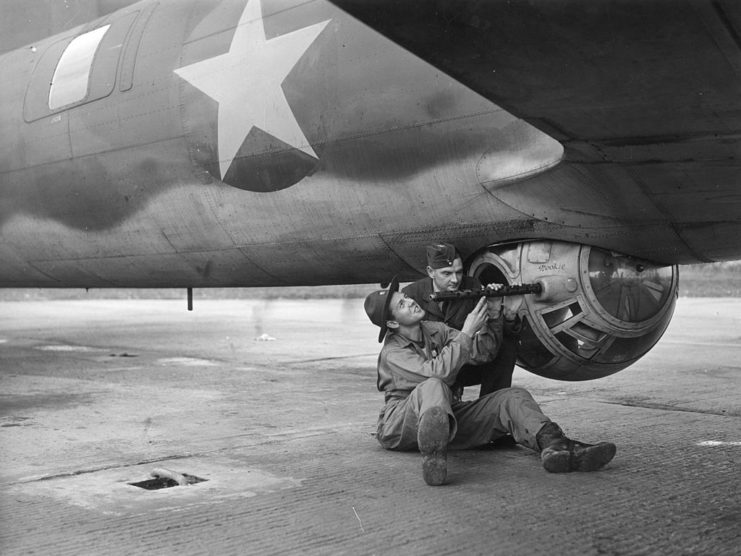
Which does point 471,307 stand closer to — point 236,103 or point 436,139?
point 436,139

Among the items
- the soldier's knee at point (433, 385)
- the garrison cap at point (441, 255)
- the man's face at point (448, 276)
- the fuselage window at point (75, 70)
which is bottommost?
the soldier's knee at point (433, 385)

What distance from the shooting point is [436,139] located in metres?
4.82

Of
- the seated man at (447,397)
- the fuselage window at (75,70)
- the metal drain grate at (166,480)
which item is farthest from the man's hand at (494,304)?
the fuselage window at (75,70)

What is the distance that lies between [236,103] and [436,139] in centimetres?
146

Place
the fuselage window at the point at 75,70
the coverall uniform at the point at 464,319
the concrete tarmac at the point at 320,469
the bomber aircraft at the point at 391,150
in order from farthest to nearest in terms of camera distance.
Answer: the fuselage window at the point at 75,70 → the coverall uniform at the point at 464,319 → the concrete tarmac at the point at 320,469 → the bomber aircraft at the point at 391,150

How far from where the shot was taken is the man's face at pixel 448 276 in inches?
188

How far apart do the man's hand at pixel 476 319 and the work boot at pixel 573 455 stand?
653mm

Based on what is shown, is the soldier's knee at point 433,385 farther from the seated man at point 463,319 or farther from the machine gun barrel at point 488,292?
the seated man at point 463,319

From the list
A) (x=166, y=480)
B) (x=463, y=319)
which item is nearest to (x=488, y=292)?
(x=463, y=319)

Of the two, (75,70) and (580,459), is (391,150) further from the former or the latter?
(75,70)

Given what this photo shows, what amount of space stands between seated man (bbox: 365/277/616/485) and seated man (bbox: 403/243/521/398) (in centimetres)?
16

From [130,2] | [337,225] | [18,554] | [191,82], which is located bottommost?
[18,554]

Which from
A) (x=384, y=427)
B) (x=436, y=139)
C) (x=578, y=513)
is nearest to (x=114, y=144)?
(x=436, y=139)

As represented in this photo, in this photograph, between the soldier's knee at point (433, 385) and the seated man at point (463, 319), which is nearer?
the soldier's knee at point (433, 385)
